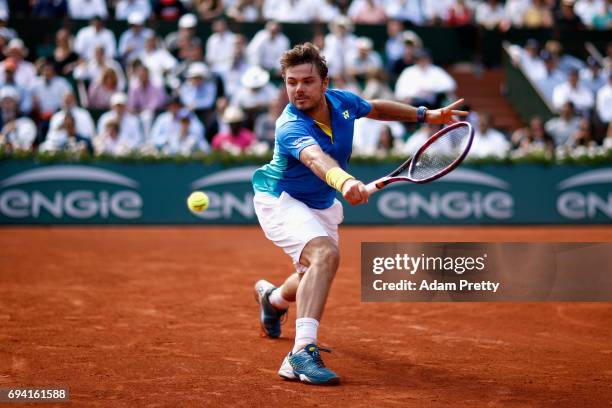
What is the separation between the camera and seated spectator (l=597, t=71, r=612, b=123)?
51.2ft

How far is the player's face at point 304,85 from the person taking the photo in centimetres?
519

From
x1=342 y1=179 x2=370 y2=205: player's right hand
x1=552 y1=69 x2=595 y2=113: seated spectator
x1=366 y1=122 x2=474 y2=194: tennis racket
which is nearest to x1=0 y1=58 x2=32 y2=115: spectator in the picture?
x1=552 y1=69 x2=595 y2=113: seated spectator

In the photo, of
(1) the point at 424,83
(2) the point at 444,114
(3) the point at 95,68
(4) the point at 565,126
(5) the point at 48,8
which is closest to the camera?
(2) the point at 444,114

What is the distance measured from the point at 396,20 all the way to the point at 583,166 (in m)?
5.51

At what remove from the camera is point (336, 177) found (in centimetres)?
467

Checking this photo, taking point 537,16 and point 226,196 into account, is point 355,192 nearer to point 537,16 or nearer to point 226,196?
point 226,196

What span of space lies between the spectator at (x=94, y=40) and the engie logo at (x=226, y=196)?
3919 millimetres

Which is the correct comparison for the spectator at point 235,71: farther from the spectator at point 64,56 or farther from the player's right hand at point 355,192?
the player's right hand at point 355,192

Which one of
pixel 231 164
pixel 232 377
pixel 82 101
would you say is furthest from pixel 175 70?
pixel 232 377

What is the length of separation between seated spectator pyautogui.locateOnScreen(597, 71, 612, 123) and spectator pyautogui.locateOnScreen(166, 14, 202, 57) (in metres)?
7.49

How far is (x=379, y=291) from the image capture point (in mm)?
6566

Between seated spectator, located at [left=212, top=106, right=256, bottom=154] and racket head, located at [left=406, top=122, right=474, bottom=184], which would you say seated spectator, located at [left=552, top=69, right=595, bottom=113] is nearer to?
seated spectator, located at [left=212, top=106, right=256, bottom=154]

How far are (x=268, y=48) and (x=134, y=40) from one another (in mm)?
2493

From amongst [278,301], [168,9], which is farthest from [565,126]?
[278,301]
